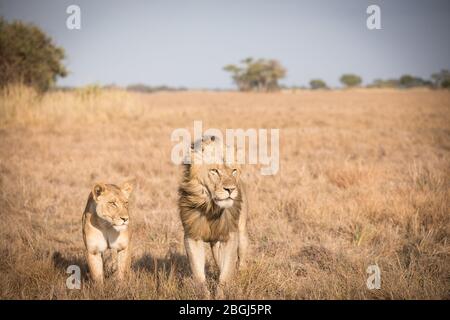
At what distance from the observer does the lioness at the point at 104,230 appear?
4109 mm

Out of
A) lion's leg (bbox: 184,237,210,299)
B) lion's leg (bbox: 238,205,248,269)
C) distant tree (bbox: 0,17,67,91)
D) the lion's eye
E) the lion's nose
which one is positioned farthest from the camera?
distant tree (bbox: 0,17,67,91)

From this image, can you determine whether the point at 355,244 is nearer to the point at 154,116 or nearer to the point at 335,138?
the point at 335,138

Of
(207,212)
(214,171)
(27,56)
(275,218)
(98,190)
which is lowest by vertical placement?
(275,218)

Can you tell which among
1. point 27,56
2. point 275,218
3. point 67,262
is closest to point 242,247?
point 67,262

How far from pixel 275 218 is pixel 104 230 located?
10.4 ft

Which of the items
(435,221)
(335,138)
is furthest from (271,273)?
(335,138)

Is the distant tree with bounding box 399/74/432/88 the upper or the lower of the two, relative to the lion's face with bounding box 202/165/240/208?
upper

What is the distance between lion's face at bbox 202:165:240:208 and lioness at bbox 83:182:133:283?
0.80m

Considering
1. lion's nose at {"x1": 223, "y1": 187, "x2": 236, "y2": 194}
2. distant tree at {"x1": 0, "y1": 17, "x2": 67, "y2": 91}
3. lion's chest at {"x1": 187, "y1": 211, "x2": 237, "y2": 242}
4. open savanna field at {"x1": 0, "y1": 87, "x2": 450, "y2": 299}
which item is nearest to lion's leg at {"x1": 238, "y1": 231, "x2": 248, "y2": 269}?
open savanna field at {"x1": 0, "y1": 87, "x2": 450, "y2": 299}

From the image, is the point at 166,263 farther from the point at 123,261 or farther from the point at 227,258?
the point at 227,258

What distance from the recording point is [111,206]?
4.13 m

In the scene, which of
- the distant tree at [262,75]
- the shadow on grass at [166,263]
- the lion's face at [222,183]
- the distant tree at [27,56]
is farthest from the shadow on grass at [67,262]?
the distant tree at [262,75]

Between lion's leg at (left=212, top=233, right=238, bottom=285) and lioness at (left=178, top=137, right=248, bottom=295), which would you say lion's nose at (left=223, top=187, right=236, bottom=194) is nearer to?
lioness at (left=178, top=137, right=248, bottom=295)

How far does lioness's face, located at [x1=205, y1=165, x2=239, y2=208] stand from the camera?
382 cm
